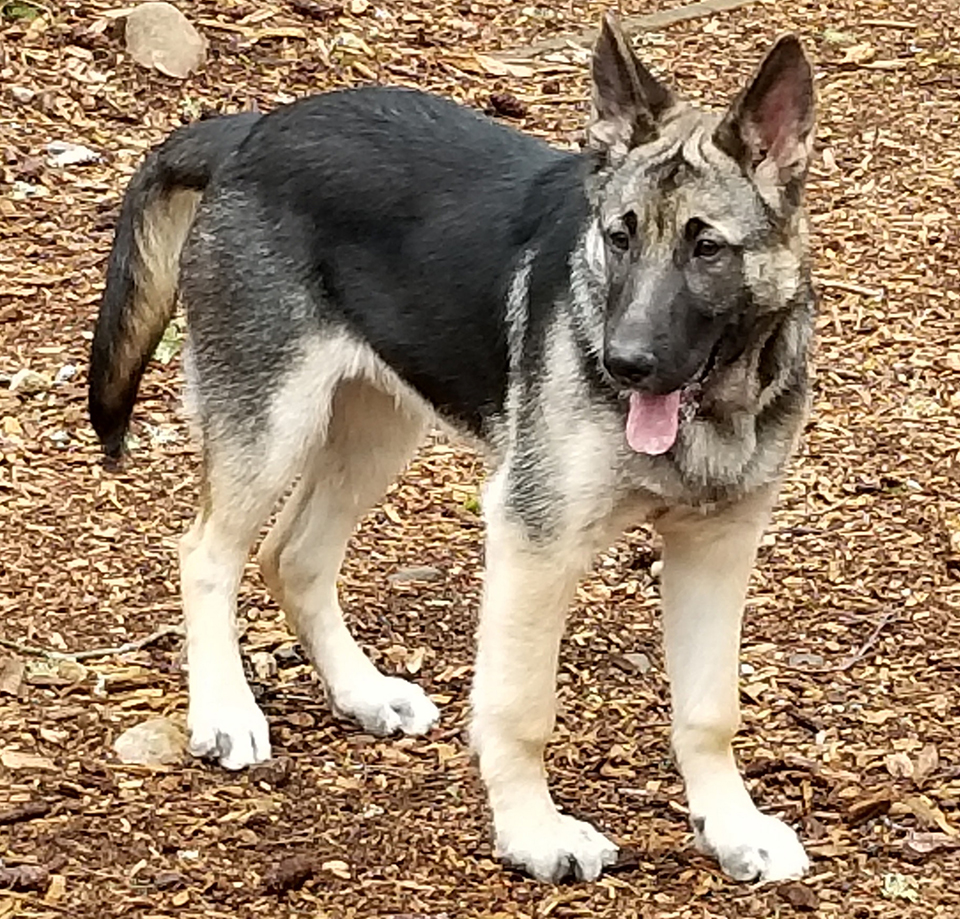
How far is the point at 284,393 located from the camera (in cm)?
512

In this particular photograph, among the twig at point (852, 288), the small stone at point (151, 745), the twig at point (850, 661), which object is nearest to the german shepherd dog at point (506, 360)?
the small stone at point (151, 745)

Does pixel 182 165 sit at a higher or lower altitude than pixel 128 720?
higher

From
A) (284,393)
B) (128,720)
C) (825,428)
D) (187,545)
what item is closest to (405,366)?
(284,393)

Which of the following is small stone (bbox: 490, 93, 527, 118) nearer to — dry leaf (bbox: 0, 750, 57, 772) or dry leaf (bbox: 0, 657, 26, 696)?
dry leaf (bbox: 0, 657, 26, 696)

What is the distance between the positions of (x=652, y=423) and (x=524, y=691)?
74 cm

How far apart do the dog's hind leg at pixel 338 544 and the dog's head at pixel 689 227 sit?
4.28 ft

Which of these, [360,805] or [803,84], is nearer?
[803,84]

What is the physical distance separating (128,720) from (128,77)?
4520 millimetres

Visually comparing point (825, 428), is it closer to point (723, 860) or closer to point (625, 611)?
point (625, 611)

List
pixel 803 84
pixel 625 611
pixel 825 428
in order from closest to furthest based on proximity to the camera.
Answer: pixel 803 84, pixel 625 611, pixel 825 428

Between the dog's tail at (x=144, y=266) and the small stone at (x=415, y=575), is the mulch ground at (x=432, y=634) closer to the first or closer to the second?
the small stone at (x=415, y=575)

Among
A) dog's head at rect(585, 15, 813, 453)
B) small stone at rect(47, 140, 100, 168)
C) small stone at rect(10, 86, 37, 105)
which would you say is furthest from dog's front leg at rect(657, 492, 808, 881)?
small stone at rect(10, 86, 37, 105)

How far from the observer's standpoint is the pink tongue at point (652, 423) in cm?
428

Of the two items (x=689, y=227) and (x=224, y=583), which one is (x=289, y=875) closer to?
(x=224, y=583)
